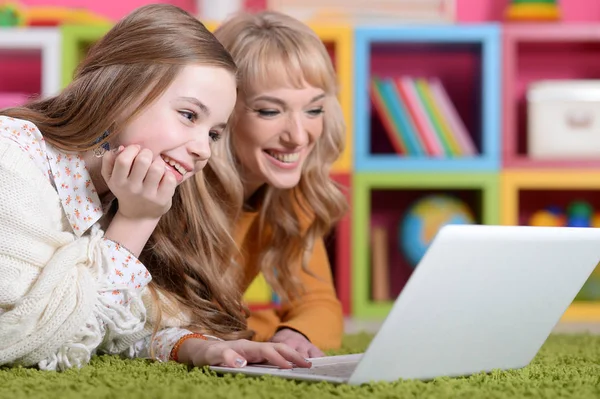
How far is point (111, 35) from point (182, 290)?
1.31 feet

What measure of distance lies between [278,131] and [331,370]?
63 centimetres

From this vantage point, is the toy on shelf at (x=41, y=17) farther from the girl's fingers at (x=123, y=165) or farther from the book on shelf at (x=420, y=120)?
the girl's fingers at (x=123, y=165)

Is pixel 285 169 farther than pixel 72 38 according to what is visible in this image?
No

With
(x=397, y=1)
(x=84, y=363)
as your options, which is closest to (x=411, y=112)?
(x=397, y=1)

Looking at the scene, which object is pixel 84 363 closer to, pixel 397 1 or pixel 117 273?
pixel 117 273

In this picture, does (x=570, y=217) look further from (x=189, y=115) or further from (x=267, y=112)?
(x=189, y=115)

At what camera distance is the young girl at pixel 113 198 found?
3.58 ft

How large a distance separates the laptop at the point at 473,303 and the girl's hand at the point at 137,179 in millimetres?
243

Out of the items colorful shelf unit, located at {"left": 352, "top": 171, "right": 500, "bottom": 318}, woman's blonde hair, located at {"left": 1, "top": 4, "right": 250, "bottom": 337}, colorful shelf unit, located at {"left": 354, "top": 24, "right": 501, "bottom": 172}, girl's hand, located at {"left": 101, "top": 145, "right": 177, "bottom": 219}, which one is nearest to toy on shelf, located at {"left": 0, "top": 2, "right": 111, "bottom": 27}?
colorful shelf unit, located at {"left": 354, "top": 24, "right": 501, "bottom": 172}

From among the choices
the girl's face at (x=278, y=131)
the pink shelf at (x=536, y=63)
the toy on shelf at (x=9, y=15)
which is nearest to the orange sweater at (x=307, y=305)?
the girl's face at (x=278, y=131)

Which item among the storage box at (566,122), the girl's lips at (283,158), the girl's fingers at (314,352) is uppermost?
the girl's lips at (283,158)

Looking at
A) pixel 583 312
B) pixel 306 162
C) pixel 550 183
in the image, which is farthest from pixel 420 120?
pixel 306 162

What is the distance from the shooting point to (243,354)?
111cm

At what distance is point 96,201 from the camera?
4.01ft
